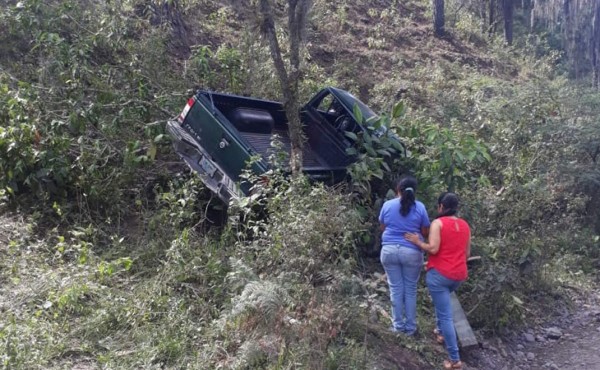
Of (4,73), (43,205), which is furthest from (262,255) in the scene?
(4,73)

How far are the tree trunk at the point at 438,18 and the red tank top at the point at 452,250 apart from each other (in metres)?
13.8

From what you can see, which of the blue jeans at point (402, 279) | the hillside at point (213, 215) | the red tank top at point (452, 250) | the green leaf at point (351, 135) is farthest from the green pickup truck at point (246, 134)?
the red tank top at point (452, 250)

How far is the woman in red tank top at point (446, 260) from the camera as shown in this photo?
19.8 feet

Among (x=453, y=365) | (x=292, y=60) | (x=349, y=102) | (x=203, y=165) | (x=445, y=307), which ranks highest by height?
(x=292, y=60)

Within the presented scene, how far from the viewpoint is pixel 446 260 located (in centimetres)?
605

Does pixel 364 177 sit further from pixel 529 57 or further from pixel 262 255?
pixel 529 57

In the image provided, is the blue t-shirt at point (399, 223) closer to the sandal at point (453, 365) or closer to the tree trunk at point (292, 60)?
the sandal at point (453, 365)

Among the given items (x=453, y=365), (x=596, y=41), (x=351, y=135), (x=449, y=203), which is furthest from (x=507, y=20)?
(x=453, y=365)

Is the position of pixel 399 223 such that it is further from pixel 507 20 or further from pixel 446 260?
pixel 507 20

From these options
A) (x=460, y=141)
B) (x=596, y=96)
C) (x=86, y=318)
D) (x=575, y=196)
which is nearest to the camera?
(x=86, y=318)

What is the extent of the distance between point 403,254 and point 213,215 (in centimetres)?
272

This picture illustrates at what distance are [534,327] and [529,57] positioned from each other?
14066mm

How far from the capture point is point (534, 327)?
782cm

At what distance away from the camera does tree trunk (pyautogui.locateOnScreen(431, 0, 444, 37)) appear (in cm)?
1878
